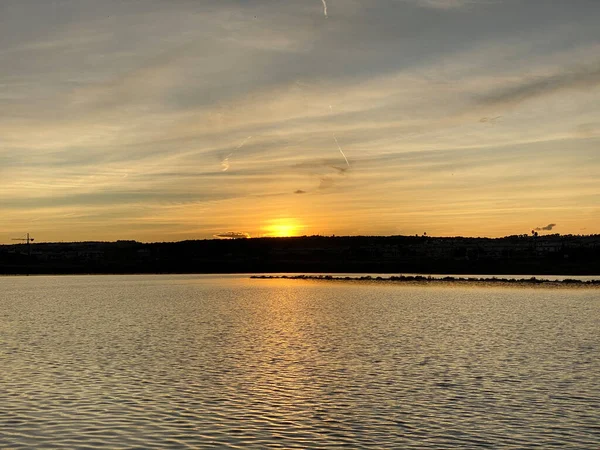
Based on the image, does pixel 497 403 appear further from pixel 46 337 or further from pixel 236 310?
pixel 236 310

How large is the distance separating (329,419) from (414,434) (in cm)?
353

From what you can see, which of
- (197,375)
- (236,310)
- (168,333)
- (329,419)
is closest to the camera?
(329,419)

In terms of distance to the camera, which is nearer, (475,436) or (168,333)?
(475,436)

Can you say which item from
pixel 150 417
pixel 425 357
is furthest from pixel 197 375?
pixel 425 357

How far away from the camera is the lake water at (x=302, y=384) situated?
918 inches

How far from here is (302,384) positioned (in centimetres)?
3284

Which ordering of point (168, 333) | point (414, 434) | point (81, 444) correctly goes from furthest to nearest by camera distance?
1. point (168, 333)
2. point (414, 434)
3. point (81, 444)

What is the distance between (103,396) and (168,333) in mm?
27572

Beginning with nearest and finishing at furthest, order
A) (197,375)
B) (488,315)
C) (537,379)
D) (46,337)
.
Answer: (537,379) < (197,375) < (46,337) < (488,315)

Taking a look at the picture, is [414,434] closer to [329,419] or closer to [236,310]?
Result: [329,419]

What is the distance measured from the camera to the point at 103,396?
29781 mm

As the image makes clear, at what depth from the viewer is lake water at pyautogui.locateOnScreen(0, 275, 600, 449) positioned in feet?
76.5

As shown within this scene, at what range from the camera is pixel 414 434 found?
23.4m

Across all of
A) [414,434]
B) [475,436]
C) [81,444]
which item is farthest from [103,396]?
[475,436]
